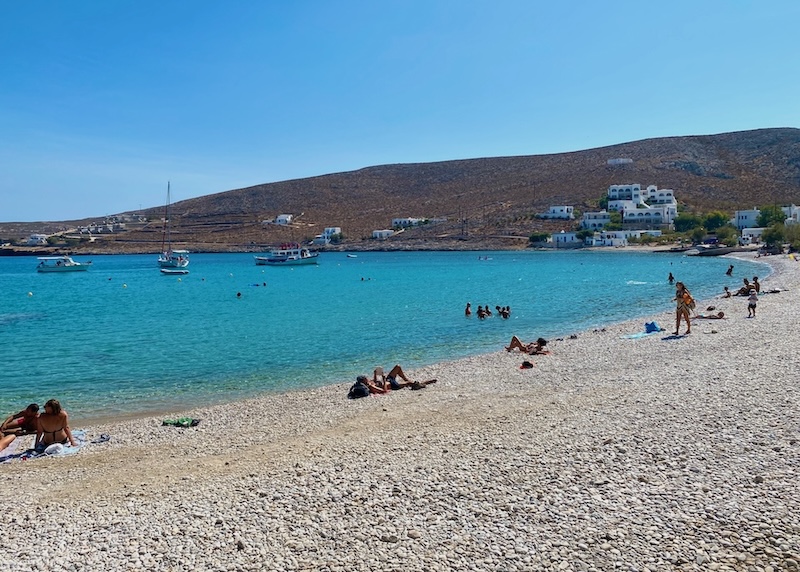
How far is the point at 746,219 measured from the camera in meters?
109

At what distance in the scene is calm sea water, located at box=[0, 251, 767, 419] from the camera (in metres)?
18.9

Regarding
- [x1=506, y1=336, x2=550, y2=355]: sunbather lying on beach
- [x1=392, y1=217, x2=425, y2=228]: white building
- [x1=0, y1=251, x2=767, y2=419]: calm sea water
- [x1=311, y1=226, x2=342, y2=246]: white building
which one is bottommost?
[x1=0, y1=251, x2=767, y2=419]: calm sea water

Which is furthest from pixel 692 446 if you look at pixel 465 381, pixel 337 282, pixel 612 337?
pixel 337 282

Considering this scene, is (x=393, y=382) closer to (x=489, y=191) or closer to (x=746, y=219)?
(x=746, y=219)

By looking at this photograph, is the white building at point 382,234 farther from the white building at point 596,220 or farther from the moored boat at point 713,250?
the moored boat at point 713,250

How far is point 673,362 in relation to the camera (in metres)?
15.9

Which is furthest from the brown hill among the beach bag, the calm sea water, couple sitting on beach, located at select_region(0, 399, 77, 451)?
couple sitting on beach, located at select_region(0, 399, 77, 451)

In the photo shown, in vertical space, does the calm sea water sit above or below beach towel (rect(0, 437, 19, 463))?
below

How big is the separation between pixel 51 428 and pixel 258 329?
19.3m

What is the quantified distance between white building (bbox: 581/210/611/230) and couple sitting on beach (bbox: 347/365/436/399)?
388 feet

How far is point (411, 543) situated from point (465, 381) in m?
9.50

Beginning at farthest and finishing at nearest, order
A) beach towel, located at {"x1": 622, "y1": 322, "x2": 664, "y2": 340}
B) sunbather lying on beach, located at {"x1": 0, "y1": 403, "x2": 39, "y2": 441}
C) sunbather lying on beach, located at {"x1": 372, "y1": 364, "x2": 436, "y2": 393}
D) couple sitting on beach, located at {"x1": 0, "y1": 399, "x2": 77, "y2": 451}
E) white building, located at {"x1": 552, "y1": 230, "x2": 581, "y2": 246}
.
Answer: white building, located at {"x1": 552, "y1": 230, "x2": 581, "y2": 246}, beach towel, located at {"x1": 622, "y1": 322, "x2": 664, "y2": 340}, sunbather lying on beach, located at {"x1": 372, "y1": 364, "x2": 436, "y2": 393}, sunbather lying on beach, located at {"x1": 0, "y1": 403, "x2": 39, "y2": 441}, couple sitting on beach, located at {"x1": 0, "y1": 399, "x2": 77, "y2": 451}

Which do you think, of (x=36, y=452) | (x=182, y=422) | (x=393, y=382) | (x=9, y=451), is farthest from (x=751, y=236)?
(x=9, y=451)

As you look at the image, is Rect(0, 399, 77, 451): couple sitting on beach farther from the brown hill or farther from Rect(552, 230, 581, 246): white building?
the brown hill
